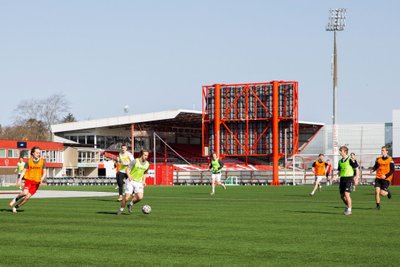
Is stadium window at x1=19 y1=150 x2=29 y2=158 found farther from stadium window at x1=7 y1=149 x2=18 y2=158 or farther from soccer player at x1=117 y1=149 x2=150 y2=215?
soccer player at x1=117 y1=149 x2=150 y2=215

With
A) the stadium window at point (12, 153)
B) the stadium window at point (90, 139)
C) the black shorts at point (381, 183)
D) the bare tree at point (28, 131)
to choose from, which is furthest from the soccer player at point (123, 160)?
the bare tree at point (28, 131)

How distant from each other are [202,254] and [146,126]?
88.2 meters

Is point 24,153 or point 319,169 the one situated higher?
point 319,169

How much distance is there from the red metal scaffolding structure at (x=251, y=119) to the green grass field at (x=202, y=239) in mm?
57503

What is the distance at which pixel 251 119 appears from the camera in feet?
267

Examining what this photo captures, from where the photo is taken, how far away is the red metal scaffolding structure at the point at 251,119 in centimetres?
7850

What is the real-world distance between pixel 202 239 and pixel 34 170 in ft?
30.0

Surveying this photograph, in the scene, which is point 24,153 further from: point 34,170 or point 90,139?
point 34,170

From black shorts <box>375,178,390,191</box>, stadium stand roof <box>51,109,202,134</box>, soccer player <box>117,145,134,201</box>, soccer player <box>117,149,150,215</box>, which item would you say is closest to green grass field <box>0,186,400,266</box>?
soccer player <box>117,149,150,215</box>

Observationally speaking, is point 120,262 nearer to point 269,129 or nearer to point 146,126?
point 269,129

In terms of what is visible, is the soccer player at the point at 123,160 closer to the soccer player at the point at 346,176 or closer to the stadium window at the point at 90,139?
the soccer player at the point at 346,176

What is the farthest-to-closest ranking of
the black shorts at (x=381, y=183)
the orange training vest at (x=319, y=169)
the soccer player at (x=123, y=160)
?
the orange training vest at (x=319, y=169), the soccer player at (x=123, y=160), the black shorts at (x=381, y=183)

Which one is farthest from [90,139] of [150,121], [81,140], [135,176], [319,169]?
[135,176]

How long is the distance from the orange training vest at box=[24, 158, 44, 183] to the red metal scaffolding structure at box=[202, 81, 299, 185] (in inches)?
2253
